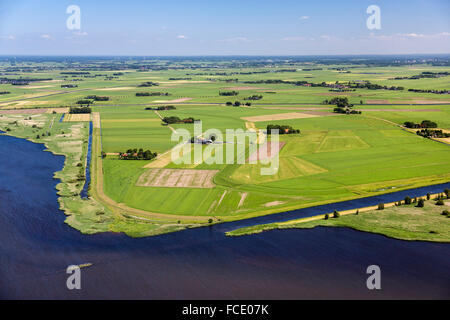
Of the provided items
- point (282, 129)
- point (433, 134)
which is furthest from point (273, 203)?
point (433, 134)

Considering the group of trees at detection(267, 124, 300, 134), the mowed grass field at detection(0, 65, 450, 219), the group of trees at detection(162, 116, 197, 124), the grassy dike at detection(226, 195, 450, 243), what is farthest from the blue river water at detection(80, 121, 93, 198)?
the group of trees at detection(267, 124, 300, 134)

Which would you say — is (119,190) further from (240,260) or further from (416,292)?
(416,292)

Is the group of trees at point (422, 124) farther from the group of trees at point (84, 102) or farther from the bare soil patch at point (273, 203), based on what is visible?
the group of trees at point (84, 102)

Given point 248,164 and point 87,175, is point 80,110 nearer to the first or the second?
point 87,175

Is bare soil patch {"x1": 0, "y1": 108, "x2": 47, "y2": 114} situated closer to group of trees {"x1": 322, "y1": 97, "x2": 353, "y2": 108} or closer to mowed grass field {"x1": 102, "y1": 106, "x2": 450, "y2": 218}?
mowed grass field {"x1": 102, "y1": 106, "x2": 450, "y2": 218}

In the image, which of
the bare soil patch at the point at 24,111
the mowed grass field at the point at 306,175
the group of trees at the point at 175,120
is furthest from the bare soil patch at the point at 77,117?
the mowed grass field at the point at 306,175
